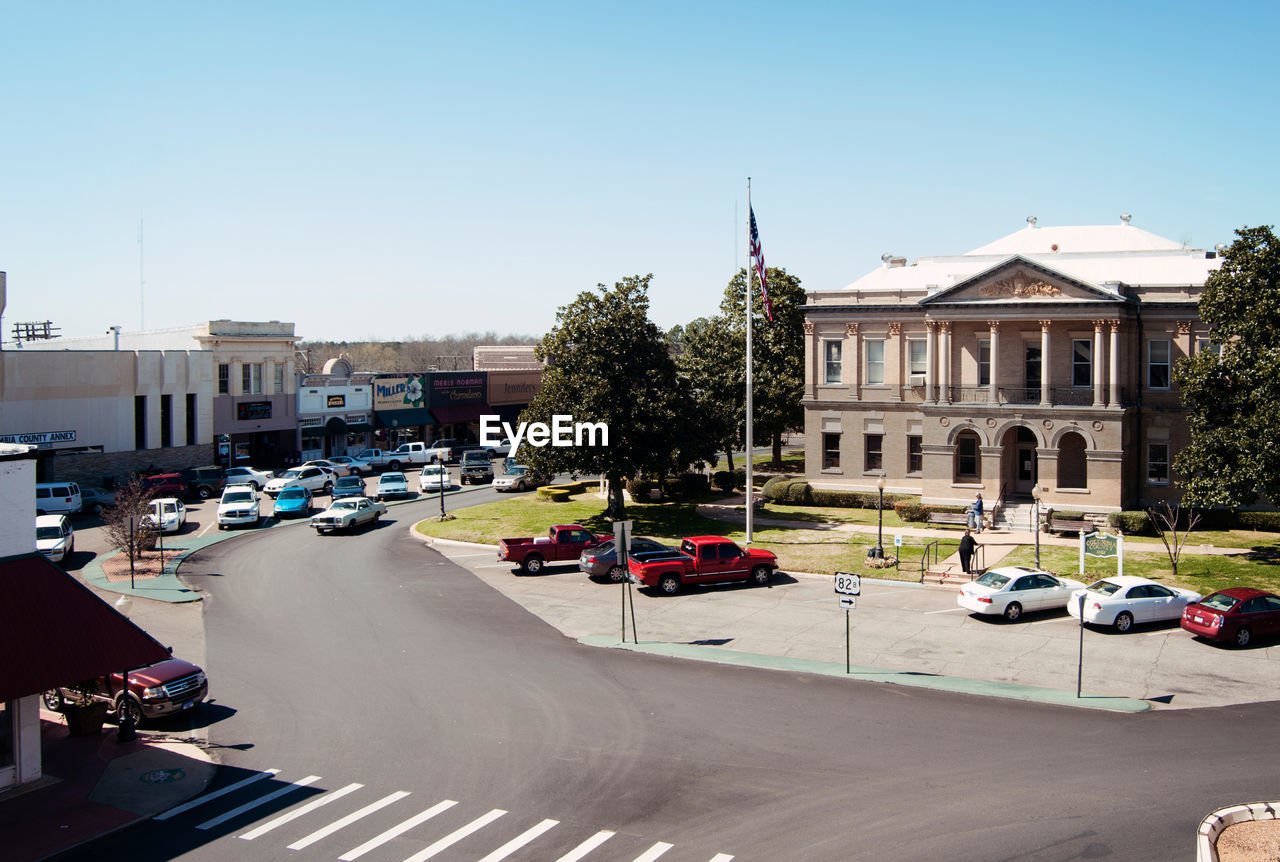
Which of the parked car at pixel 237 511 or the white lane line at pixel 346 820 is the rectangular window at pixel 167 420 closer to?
the parked car at pixel 237 511

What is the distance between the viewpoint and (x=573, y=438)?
41500mm

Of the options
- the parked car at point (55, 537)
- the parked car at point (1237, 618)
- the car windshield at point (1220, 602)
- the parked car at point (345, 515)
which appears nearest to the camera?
the parked car at point (1237, 618)

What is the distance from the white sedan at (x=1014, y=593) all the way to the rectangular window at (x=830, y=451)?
70.9 feet

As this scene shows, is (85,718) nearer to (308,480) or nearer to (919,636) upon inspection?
(919,636)

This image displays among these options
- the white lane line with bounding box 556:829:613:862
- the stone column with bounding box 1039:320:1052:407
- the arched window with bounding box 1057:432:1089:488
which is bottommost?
the white lane line with bounding box 556:829:613:862

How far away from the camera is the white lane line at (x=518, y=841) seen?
1346cm

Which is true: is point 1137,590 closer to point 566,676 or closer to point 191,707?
point 566,676

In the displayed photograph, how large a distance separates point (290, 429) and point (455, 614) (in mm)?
43513

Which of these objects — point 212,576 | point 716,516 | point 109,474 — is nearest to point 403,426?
point 109,474

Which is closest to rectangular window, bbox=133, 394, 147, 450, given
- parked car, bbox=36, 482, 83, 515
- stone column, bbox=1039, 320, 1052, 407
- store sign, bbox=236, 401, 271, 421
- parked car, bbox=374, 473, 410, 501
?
store sign, bbox=236, 401, 271, 421

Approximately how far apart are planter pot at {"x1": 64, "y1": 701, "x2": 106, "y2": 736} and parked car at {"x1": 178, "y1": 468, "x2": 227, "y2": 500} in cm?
3515

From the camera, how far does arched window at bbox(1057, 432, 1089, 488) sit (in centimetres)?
4472

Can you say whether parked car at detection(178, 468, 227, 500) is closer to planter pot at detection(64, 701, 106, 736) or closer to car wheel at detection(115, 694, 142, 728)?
car wheel at detection(115, 694, 142, 728)

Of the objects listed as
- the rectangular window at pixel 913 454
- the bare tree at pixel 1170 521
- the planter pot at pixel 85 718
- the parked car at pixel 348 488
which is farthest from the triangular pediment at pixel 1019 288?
the planter pot at pixel 85 718
